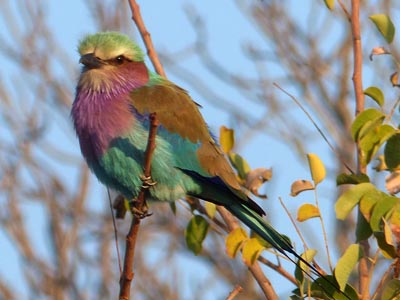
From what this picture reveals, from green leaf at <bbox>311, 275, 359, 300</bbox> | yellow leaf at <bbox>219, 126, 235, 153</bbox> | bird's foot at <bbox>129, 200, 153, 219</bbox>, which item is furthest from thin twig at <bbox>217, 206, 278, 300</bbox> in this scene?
bird's foot at <bbox>129, 200, 153, 219</bbox>

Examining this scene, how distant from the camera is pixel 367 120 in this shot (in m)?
3.10

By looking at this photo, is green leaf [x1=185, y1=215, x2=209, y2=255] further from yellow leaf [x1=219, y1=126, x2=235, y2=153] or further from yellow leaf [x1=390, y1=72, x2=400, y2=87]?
yellow leaf [x1=390, y1=72, x2=400, y2=87]

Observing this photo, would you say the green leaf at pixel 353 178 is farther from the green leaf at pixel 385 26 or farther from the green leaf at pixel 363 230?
the green leaf at pixel 385 26

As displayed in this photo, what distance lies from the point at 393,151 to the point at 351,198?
0.27 meters

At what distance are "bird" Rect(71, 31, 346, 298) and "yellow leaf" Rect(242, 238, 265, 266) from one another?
0.42 ft

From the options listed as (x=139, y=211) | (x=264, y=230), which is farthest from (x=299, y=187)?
(x=139, y=211)

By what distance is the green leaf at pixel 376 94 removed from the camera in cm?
324

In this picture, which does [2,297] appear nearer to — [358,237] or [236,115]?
[236,115]

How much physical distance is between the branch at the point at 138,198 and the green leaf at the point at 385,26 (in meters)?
0.84

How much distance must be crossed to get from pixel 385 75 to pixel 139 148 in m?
2.74

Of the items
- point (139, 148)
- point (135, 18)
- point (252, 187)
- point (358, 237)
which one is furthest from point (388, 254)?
point (135, 18)

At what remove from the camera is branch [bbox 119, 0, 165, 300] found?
2.75 m

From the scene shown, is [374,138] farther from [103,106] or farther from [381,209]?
[103,106]

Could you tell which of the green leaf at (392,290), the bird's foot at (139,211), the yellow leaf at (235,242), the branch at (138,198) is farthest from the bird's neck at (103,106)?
the green leaf at (392,290)
